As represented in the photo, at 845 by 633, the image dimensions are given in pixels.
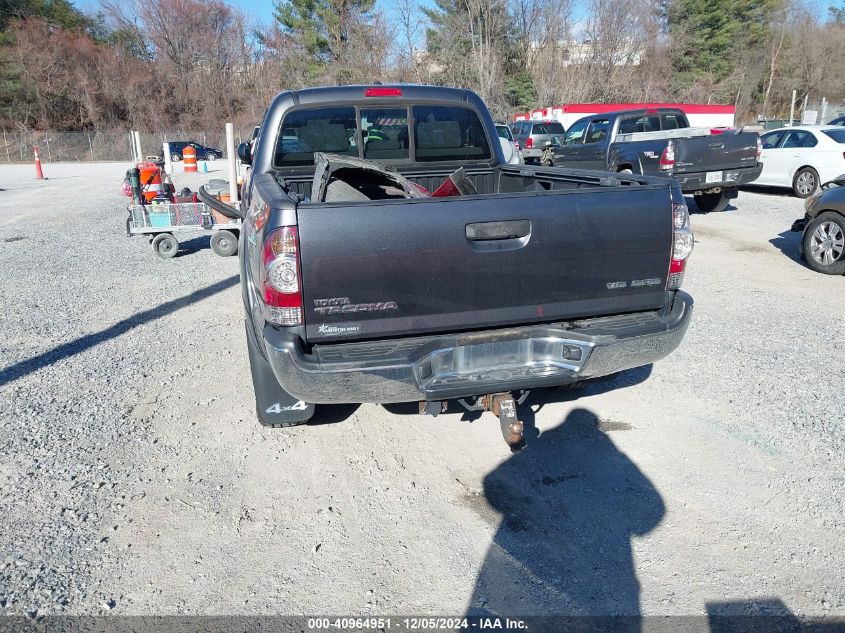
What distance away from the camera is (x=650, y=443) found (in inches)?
157

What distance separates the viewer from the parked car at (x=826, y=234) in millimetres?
7723

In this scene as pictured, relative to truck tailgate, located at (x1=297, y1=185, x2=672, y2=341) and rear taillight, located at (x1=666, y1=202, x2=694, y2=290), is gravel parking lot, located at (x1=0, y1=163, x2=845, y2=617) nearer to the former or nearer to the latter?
truck tailgate, located at (x1=297, y1=185, x2=672, y2=341)

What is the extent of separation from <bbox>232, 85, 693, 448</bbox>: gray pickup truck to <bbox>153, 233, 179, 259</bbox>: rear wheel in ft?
21.4

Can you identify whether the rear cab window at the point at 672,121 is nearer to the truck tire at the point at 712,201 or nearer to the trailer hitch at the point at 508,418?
the truck tire at the point at 712,201

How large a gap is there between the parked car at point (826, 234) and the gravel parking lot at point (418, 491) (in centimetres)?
224

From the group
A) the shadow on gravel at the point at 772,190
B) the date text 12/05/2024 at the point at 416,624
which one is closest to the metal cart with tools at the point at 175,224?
the date text 12/05/2024 at the point at 416,624

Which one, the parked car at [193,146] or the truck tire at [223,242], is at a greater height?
the parked car at [193,146]

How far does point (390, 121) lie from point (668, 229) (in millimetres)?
2688

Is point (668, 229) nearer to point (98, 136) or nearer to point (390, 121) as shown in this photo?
point (390, 121)

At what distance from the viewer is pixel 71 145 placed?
4688cm

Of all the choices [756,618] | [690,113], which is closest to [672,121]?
[756,618]

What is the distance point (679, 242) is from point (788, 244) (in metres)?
7.71

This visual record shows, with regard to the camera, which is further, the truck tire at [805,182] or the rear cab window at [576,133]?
the rear cab window at [576,133]

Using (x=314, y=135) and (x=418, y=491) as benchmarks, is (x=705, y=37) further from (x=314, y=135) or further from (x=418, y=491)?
(x=418, y=491)
